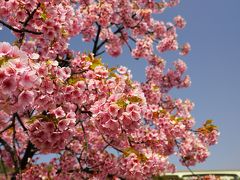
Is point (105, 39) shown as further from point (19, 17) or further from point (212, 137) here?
point (19, 17)

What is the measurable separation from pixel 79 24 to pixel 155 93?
15.5 ft

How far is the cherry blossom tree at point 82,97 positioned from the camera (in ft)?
14.2

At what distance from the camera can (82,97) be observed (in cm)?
522

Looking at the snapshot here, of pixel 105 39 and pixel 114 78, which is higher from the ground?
pixel 105 39

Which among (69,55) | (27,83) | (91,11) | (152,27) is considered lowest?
(27,83)

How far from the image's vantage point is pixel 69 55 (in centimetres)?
1028

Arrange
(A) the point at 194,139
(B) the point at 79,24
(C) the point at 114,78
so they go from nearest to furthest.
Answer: (C) the point at 114,78
(B) the point at 79,24
(A) the point at 194,139

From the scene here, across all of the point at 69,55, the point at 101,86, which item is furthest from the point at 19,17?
the point at 69,55

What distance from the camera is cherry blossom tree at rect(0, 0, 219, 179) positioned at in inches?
170

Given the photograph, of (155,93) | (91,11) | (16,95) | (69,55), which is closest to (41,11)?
(16,95)

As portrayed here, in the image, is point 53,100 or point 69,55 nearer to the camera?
point 53,100

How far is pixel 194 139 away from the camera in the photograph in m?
12.6

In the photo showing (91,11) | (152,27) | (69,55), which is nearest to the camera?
(69,55)

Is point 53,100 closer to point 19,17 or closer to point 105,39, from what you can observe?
point 19,17
